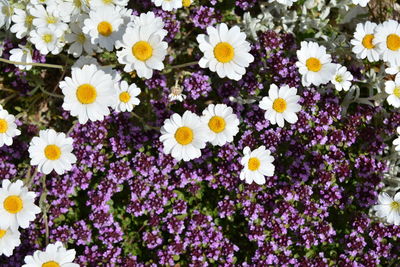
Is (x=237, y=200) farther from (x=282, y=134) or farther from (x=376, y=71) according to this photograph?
(x=376, y=71)

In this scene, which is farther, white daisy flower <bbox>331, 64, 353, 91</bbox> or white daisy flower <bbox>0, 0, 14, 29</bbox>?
white daisy flower <bbox>331, 64, 353, 91</bbox>

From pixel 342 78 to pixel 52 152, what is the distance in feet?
8.10

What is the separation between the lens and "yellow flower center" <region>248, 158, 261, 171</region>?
3.74 meters

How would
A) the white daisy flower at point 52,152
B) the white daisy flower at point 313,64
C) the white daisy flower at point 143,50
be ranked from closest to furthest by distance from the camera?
the white daisy flower at point 143,50, the white daisy flower at point 52,152, the white daisy flower at point 313,64

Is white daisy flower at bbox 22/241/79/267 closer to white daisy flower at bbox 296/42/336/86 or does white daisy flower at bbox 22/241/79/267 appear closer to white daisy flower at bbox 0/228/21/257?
white daisy flower at bbox 0/228/21/257

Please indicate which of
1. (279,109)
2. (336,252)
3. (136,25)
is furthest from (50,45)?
(336,252)

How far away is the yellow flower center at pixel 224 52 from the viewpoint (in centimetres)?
345

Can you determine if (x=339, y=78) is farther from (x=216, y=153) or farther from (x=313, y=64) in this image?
(x=216, y=153)

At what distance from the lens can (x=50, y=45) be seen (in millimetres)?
3703

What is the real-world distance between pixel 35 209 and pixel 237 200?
1659 mm

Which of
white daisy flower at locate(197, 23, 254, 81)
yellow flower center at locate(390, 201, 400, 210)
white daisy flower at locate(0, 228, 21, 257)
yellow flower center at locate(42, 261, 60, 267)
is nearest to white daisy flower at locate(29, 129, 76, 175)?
white daisy flower at locate(0, 228, 21, 257)

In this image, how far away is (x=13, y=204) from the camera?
11.3ft

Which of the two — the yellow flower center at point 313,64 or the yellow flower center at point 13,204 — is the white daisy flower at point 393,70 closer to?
the yellow flower center at point 313,64

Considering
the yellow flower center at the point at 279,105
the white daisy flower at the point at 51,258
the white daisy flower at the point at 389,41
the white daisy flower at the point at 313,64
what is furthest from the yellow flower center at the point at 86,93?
the white daisy flower at the point at 389,41
